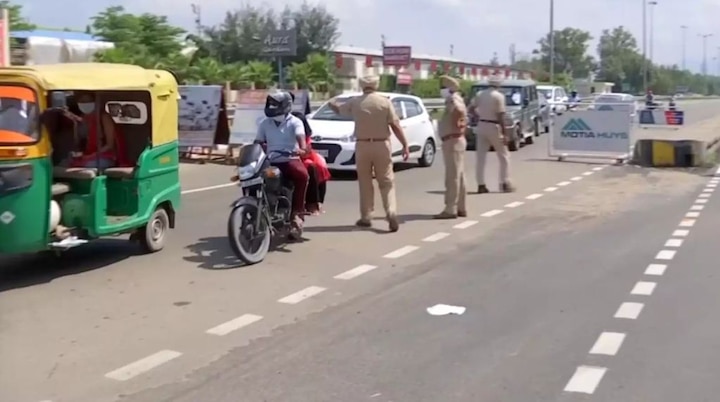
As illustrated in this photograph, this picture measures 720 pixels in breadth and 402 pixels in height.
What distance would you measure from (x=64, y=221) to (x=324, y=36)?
70631 mm

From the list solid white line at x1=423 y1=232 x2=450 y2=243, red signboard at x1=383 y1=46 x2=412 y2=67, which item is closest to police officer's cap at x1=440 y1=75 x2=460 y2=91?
solid white line at x1=423 y1=232 x2=450 y2=243

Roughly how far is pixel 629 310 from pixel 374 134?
4.59 meters

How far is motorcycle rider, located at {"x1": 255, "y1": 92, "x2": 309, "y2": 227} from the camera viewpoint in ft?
35.2

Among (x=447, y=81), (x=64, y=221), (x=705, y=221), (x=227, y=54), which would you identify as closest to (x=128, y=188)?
(x=64, y=221)

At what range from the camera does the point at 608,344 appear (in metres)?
7.08

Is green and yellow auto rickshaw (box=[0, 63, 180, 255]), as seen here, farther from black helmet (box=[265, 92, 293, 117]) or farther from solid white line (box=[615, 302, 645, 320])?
solid white line (box=[615, 302, 645, 320])

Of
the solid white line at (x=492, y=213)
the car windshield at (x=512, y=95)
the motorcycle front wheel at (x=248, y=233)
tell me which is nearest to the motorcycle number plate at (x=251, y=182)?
the motorcycle front wheel at (x=248, y=233)

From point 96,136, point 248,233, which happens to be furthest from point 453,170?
point 96,136

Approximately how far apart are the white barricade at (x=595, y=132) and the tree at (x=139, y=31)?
101 feet

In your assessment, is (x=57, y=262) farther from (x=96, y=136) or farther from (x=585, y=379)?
(x=585, y=379)

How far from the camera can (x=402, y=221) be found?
13.2 meters

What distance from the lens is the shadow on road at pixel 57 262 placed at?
928cm

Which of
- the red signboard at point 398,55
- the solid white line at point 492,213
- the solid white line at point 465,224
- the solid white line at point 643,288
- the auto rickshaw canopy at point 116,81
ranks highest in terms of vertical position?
the red signboard at point 398,55

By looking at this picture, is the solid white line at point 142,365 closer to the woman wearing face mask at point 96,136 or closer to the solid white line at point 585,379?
the solid white line at point 585,379
